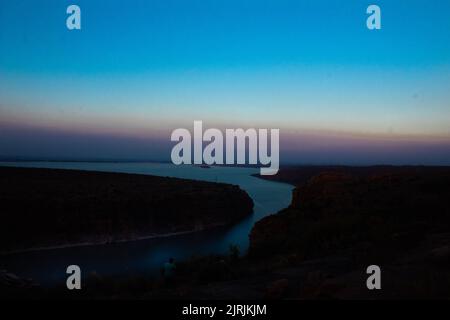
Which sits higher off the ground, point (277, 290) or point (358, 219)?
point (358, 219)

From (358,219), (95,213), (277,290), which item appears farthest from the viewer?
(95,213)

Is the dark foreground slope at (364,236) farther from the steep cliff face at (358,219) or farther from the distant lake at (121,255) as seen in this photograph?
the distant lake at (121,255)

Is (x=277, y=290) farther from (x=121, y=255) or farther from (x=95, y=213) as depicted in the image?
(x=95, y=213)

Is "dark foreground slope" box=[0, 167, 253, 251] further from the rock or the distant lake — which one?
the rock

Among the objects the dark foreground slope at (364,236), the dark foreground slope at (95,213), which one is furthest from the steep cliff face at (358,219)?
the dark foreground slope at (95,213)

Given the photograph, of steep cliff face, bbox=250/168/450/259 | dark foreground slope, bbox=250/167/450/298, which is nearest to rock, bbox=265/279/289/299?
dark foreground slope, bbox=250/167/450/298

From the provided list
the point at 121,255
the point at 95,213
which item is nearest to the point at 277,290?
the point at 121,255

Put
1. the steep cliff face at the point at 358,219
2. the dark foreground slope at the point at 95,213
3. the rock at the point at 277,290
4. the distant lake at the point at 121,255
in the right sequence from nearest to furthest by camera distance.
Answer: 1. the rock at the point at 277,290
2. the steep cliff face at the point at 358,219
3. the distant lake at the point at 121,255
4. the dark foreground slope at the point at 95,213
